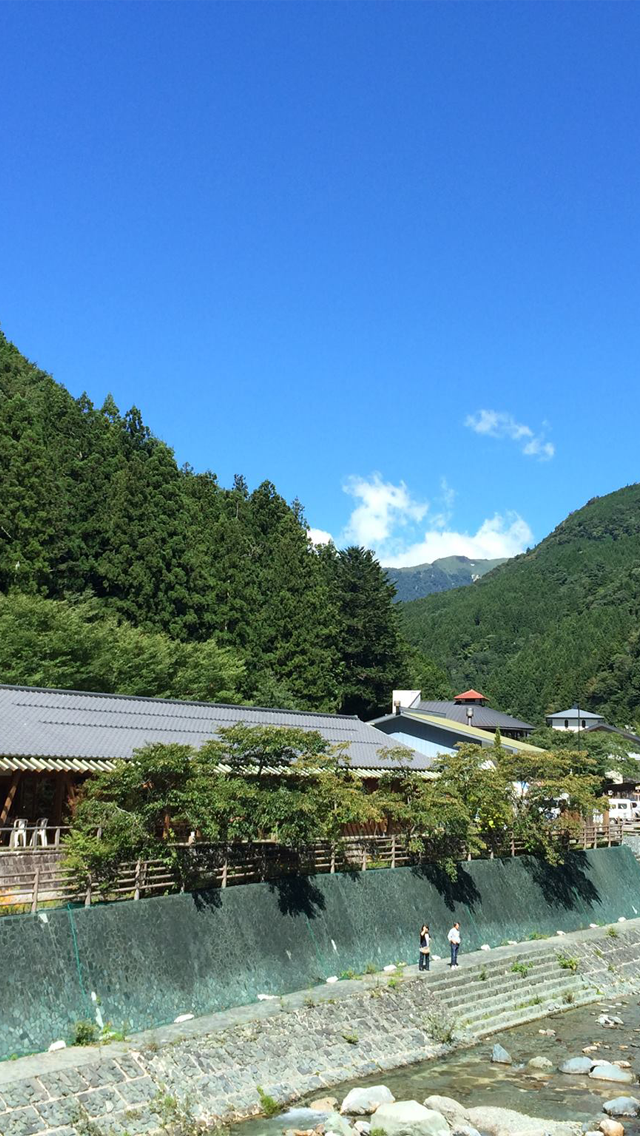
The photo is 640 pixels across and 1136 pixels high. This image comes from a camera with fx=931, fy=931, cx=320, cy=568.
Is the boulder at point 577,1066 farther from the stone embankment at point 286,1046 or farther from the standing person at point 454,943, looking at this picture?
the standing person at point 454,943

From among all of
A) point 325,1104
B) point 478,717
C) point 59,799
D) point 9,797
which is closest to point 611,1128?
point 325,1104

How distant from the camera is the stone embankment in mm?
15047

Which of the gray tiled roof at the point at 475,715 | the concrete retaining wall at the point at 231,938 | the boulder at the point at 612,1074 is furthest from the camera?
the gray tiled roof at the point at 475,715

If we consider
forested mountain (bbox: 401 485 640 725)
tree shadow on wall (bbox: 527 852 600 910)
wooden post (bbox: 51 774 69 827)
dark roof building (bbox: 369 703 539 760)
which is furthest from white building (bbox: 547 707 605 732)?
wooden post (bbox: 51 774 69 827)

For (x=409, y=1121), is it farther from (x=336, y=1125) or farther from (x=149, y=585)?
(x=149, y=585)

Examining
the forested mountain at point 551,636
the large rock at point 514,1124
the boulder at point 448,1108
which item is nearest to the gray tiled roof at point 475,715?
the forested mountain at point 551,636

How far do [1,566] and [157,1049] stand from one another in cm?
2993

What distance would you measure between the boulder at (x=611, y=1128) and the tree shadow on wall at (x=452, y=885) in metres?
11.9

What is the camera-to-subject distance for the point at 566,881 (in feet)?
116

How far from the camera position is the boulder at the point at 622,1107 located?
1764cm

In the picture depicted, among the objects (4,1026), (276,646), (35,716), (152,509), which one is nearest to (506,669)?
(276,646)

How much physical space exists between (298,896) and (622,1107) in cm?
914

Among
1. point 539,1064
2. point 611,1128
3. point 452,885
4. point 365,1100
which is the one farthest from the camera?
point 452,885

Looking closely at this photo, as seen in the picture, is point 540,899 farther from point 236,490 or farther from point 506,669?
point 506,669
